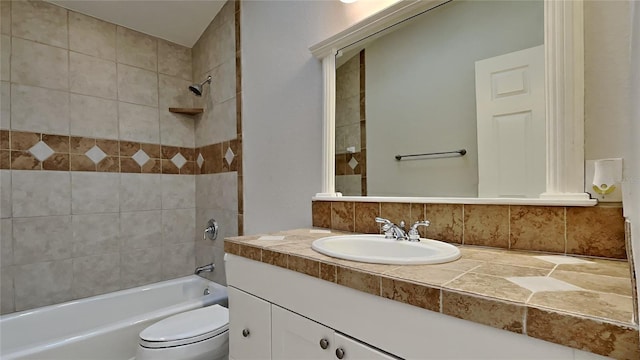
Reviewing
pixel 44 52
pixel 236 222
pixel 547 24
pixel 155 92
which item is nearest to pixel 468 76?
pixel 547 24

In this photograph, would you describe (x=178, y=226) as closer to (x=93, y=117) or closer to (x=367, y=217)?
(x=93, y=117)

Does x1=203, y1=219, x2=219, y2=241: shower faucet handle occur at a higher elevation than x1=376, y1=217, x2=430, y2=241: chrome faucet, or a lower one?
lower

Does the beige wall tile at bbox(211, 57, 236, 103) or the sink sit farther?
the beige wall tile at bbox(211, 57, 236, 103)

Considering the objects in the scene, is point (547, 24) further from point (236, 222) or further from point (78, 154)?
point (78, 154)

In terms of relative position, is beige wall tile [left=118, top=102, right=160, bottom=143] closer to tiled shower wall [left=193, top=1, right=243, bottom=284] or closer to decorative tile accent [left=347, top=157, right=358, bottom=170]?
tiled shower wall [left=193, top=1, right=243, bottom=284]

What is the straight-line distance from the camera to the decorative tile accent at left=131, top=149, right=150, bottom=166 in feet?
7.72

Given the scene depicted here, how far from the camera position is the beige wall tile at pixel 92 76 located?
2092mm

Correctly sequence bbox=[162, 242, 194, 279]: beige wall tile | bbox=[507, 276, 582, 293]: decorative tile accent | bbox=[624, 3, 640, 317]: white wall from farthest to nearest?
bbox=[162, 242, 194, 279]: beige wall tile → bbox=[507, 276, 582, 293]: decorative tile accent → bbox=[624, 3, 640, 317]: white wall

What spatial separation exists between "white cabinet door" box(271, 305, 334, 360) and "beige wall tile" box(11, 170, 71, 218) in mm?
1834

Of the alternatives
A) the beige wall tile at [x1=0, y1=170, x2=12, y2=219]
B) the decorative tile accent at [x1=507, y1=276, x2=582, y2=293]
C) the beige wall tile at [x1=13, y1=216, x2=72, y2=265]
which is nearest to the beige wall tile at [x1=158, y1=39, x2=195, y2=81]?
the beige wall tile at [x1=0, y1=170, x2=12, y2=219]

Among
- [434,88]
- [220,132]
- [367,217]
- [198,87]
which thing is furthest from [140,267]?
[434,88]

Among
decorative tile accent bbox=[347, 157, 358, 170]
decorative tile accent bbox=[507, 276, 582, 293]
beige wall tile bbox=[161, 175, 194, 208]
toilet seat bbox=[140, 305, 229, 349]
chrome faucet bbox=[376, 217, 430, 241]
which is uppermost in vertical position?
decorative tile accent bbox=[347, 157, 358, 170]

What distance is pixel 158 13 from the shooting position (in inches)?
88.2

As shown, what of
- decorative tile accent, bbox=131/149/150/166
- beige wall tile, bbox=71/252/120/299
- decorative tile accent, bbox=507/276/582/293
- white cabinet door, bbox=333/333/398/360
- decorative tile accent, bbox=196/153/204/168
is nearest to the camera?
decorative tile accent, bbox=507/276/582/293
